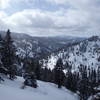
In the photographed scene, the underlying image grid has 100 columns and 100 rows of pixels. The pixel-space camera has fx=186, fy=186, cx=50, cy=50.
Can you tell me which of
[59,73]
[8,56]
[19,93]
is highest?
[8,56]

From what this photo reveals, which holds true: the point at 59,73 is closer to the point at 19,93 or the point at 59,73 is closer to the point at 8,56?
the point at 8,56

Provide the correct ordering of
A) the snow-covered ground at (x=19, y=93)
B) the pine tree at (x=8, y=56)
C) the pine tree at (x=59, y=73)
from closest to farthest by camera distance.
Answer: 1. the snow-covered ground at (x=19, y=93)
2. the pine tree at (x=8, y=56)
3. the pine tree at (x=59, y=73)

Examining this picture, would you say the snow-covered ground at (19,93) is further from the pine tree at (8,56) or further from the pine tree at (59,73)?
the pine tree at (59,73)

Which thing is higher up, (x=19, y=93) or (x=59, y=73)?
(x=19, y=93)

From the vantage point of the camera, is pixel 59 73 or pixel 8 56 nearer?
pixel 8 56

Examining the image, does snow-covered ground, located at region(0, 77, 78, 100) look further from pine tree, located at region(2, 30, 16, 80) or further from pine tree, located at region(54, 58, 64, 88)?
pine tree, located at region(54, 58, 64, 88)

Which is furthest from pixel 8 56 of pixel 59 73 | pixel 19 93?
pixel 59 73

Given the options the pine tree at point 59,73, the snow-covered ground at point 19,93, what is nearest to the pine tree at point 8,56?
the snow-covered ground at point 19,93

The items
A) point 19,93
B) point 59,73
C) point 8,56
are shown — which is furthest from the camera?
point 59,73

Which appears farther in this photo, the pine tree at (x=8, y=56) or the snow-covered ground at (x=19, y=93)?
the pine tree at (x=8, y=56)

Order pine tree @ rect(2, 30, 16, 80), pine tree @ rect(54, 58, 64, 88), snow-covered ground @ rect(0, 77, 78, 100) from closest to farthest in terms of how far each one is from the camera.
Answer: snow-covered ground @ rect(0, 77, 78, 100) < pine tree @ rect(2, 30, 16, 80) < pine tree @ rect(54, 58, 64, 88)

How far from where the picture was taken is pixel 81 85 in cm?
5803

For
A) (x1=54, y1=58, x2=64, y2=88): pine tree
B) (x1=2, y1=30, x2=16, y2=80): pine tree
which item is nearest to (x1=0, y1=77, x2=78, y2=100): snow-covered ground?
(x1=2, y1=30, x2=16, y2=80): pine tree

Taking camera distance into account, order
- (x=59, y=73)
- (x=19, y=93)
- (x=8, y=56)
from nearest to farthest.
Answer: (x=19, y=93)
(x=8, y=56)
(x=59, y=73)
